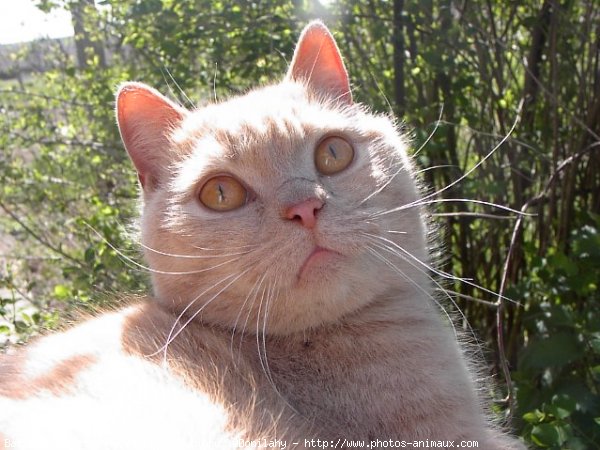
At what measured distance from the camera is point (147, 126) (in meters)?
1.77

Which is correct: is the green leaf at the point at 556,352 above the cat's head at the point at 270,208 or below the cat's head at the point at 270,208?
below

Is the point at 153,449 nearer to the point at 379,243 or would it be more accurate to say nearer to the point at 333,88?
the point at 379,243

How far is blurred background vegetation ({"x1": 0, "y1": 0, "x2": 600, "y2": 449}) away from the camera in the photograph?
255 cm

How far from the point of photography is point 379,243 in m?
1.48

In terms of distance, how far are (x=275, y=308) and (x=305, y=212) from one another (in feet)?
0.81

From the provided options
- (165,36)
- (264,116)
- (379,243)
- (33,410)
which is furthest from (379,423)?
(165,36)

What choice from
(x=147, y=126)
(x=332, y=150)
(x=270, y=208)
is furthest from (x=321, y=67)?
(x=270, y=208)

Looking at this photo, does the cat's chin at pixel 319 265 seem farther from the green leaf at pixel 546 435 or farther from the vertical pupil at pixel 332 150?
the green leaf at pixel 546 435

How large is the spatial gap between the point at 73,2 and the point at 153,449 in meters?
2.68

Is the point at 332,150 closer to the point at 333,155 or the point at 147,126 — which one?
the point at 333,155

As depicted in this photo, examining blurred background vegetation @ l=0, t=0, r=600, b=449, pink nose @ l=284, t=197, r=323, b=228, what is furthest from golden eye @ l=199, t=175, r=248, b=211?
blurred background vegetation @ l=0, t=0, r=600, b=449

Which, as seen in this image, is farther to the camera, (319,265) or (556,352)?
(556,352)

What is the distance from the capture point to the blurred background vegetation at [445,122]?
2.55 meters

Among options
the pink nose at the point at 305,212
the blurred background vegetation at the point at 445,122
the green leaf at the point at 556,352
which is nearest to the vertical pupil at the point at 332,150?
the pink nose at the point at 305,212
